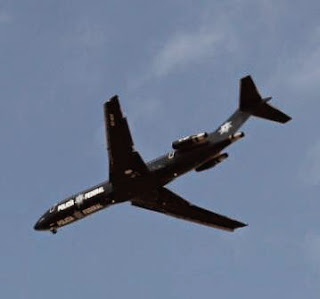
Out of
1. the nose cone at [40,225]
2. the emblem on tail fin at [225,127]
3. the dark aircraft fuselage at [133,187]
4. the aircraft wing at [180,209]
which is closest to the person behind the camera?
the dark aircraft fuselage at [133,187]

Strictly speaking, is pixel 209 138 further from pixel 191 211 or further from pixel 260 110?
pixel 191 211

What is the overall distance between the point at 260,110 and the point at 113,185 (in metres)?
12.2

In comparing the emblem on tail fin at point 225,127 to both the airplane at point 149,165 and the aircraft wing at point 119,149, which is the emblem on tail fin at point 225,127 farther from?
the aircraft wing at point 119,149

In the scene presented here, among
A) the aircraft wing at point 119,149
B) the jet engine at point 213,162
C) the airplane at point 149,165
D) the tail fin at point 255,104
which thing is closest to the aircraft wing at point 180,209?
the airplane at point 149,165

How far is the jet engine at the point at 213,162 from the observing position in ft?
255

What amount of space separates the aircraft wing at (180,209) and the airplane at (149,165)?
78 mm

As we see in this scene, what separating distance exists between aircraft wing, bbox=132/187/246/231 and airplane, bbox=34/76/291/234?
0.25 feet

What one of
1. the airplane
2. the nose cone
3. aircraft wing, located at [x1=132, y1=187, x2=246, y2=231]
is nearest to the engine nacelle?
the airplane

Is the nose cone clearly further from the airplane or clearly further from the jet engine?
the jet engine

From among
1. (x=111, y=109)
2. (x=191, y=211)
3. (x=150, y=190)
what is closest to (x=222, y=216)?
(x=191, y=211)

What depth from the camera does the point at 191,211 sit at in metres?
86.4

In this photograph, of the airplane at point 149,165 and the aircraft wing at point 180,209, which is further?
the aircraft wing at point 180,209

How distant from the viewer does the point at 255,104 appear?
7906 centimetres

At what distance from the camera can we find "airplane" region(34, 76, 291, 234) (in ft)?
250
